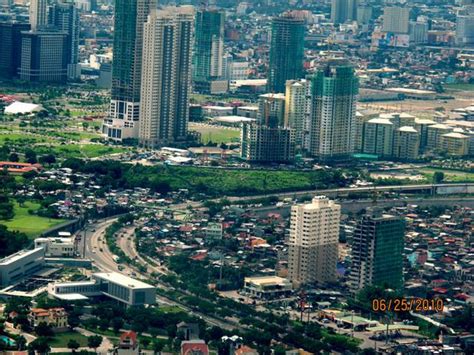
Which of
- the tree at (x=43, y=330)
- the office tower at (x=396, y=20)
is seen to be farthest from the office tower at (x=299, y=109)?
the office tower at (x=396, y=20)

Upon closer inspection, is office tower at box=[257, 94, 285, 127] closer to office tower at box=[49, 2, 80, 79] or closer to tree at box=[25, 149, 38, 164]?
tree at box=[25, 149, 38, 164]

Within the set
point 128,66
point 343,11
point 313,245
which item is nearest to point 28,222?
point 313,245

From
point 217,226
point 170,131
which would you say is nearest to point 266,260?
point 217,226

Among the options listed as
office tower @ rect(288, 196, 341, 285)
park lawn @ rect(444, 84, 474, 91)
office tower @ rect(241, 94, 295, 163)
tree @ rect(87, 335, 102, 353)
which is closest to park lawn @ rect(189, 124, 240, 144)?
office tower @ rect(241, 94, 295, 163)

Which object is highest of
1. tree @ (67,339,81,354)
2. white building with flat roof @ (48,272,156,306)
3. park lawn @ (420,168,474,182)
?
park lawn @ (420,168,474,182)

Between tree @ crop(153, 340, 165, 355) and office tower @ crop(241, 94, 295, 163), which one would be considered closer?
tree @ crop(153, 340, 165, 355)

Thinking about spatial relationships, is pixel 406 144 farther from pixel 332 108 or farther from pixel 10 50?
pixel 10 50
